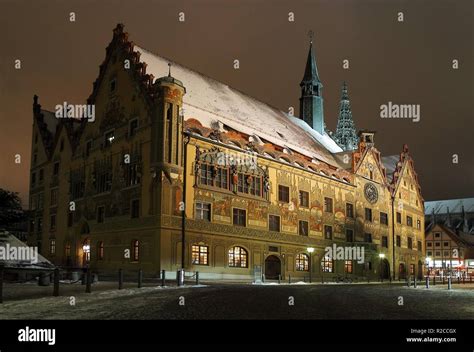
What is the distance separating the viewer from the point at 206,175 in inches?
1571

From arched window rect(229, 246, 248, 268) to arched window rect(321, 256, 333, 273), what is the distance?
10591 mm

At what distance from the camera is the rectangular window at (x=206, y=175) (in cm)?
3959

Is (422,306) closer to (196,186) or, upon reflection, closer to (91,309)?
(91,309)

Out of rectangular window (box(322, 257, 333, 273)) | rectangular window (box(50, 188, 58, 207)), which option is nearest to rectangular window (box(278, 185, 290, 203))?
rectangular window (box(322, 257, 333, 273))

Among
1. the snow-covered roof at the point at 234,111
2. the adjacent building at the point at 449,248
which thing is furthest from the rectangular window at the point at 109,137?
the adjacent building at the point at 449,248

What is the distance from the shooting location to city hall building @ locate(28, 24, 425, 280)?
38.1 metres

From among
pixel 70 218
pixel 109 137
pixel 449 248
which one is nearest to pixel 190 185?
pixel 109 137

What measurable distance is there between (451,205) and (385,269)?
86.9m

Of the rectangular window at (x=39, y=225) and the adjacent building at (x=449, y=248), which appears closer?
the rectangular window at (x=39, y=225)

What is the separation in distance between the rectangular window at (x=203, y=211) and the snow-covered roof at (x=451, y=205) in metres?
111

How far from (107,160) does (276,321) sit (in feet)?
107

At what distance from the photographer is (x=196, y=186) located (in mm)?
38844

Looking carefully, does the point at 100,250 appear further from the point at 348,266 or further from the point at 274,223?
the point at 348,266

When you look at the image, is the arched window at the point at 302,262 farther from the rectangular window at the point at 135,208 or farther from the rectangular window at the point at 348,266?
the rectangular window at the point at 135,208
